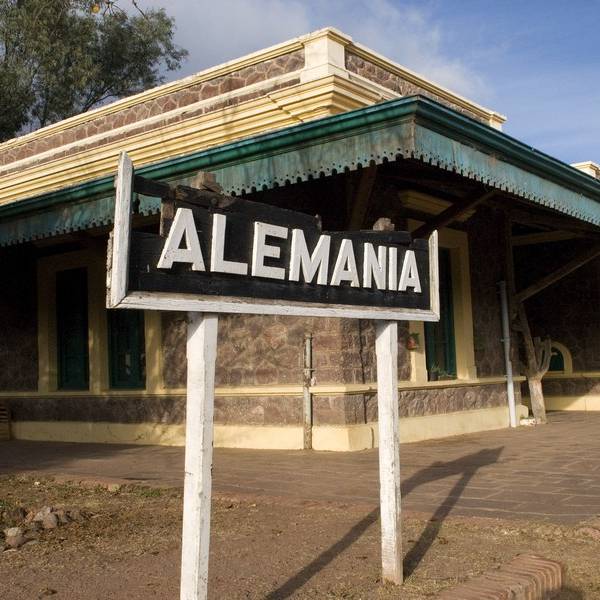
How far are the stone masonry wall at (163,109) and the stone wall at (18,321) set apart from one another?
1.83 meters

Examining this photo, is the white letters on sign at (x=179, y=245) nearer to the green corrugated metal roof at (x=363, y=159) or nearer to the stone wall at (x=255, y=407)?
the green corrugated metal roof at (x=363, y=159)

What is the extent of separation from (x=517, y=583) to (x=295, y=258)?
170 centimetres

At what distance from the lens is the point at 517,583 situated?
340 cm

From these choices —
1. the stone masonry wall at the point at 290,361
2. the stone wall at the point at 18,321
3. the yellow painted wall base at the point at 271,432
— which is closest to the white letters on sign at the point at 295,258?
the stone masonry wall at the point at 290,361

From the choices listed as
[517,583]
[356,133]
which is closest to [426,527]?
[517,583]

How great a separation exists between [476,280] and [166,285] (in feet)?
31.4

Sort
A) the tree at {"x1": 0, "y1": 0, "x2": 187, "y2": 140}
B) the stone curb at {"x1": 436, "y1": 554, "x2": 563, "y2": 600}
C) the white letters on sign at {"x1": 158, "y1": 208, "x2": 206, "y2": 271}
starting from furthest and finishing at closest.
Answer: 1. the tree at {"x1": 0, "y1": 0, "x2": 187, "y2": 140}
2. the stone curb at {"x1": 436, "y1": 554, "x2": 563, "y2": 600}
3. the white letters on sign at {"x1": 158, "y1": 208, "x2": 206, "y2": 271}

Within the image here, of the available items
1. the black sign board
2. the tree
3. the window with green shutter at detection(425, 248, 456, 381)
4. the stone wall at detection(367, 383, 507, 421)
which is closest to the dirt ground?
the black sign board

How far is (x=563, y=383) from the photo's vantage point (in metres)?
14.5

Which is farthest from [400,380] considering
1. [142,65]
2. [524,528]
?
[142,65]

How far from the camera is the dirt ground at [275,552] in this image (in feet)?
12.3

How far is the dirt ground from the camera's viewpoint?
3.73 metres

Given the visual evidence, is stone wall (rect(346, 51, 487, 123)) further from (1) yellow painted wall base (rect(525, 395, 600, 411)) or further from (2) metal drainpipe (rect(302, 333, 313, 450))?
(1) yellow painted wall base (rect(525, 395, 600, 411))

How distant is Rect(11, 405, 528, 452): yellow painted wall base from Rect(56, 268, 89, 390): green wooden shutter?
736mm
